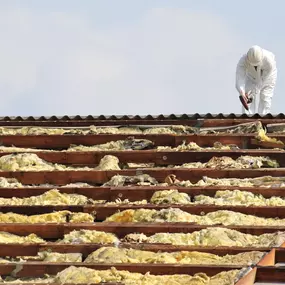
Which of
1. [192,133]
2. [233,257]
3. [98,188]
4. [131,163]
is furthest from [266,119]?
[233,257]

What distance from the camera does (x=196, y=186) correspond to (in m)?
14.5

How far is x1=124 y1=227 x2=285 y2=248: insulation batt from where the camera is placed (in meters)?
12.5

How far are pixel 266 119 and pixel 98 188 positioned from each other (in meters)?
3.60

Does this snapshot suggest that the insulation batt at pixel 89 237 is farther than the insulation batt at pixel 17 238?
No

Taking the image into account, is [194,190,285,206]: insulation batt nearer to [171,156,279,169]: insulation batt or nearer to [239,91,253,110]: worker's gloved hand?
[171,156,279,169]: insulation batt

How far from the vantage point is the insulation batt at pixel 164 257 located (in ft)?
39.0

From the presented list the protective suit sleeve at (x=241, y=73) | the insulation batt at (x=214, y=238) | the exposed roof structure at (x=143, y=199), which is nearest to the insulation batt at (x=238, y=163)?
the exposed roof structure at (x=143, y=199)

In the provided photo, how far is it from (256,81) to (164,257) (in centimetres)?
1041

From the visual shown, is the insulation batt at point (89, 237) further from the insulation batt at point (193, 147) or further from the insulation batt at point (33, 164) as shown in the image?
the insulation batt at point (193, 147)

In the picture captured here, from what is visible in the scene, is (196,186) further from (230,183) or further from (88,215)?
(88,215)

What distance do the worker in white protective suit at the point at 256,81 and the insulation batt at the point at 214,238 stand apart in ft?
29.2

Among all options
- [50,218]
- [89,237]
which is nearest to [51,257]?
[89,237]

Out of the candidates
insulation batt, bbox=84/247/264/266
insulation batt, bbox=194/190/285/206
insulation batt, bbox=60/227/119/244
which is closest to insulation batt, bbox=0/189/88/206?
insulation batt, bbox=60/227/119/244

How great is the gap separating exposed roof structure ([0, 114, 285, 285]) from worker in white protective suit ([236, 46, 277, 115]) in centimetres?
432
